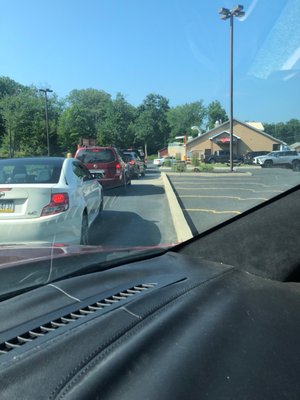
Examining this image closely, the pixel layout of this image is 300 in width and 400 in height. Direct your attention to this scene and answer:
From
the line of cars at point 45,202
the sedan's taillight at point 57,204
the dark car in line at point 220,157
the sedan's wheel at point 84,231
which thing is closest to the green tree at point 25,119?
the line of cars at point 45,202

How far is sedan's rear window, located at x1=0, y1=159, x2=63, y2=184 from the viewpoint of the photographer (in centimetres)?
507

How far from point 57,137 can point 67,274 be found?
12.8 feet

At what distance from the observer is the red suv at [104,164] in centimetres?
729

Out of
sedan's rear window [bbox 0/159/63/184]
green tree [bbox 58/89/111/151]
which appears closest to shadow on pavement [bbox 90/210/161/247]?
sedan's rear window [bbox 0/159/63/184]

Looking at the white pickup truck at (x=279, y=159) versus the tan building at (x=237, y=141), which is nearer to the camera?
the white pickup truck at (x=279, y=159)

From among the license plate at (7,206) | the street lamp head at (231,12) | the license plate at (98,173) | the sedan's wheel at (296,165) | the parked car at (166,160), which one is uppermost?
the street lamp head at (231,12)

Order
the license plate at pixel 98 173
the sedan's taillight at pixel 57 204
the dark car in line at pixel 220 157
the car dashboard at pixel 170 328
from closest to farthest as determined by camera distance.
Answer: the car dashboard at pixel 170 328, the dark car in line at pixel 220 157, the sedan's taillight at pixel 57 204, the license plate at pixel 98 173

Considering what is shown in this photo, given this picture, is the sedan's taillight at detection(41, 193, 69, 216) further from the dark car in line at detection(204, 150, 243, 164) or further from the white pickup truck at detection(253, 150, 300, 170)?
the white pickup truck at detection(253, 150, 300, 170)

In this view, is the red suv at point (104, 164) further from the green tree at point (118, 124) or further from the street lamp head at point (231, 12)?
the street lamp head at point (231, 12)

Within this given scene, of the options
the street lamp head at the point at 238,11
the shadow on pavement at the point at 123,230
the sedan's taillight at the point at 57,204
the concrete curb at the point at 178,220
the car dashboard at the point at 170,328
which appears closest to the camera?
the car dashboard at the point at 170,328

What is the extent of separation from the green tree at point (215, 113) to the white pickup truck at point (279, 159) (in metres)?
0.52

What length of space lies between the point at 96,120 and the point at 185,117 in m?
1.42

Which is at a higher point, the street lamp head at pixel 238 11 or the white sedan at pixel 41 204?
the street lamp head at pixel 238 11

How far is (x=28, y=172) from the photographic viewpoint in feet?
17.1
